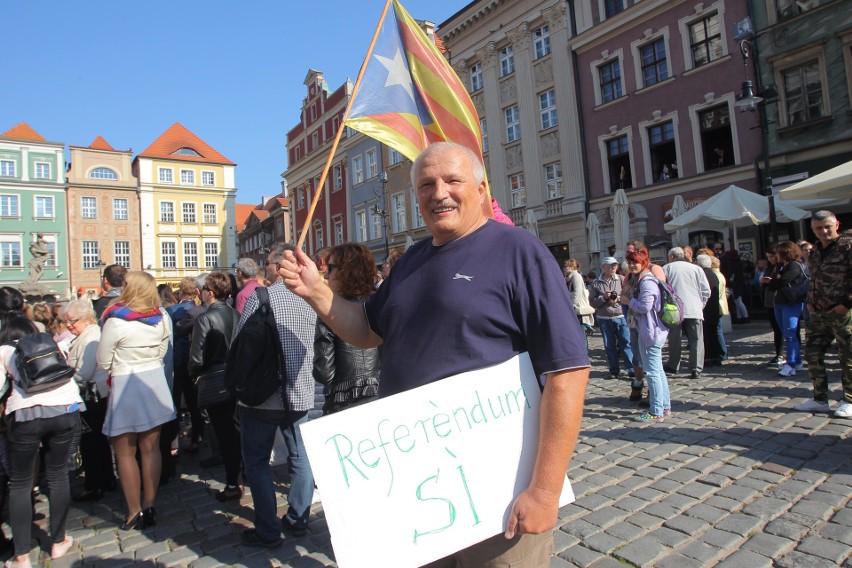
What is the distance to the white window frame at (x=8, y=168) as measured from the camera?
44.3 metres

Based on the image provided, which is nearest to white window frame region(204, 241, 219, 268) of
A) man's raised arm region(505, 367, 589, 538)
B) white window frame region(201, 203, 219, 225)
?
white window frame region(201, 203, 219, 225)

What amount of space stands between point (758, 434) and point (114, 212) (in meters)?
54.8

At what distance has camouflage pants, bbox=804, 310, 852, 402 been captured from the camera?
4.86 meters

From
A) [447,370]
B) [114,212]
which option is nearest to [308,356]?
[447,370]

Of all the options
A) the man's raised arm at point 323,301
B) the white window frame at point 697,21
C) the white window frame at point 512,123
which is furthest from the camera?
the white window frame at point 512,123

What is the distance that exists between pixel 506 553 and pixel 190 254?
5554 centimetres

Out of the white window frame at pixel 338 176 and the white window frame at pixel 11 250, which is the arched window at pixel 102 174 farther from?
the white window frame at pixel 338 176

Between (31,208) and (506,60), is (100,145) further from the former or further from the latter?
(506,60)

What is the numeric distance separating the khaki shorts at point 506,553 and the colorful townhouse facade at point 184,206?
5227 centimetres

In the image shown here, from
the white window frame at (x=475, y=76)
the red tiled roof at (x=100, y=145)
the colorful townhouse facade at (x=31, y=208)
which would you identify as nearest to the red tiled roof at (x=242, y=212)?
the red tiled roof at (x=100, y=145)

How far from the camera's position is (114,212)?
1911 inches

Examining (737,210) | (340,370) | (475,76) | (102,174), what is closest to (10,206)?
(102,174)

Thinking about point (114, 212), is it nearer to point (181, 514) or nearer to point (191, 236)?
point (191, 236)

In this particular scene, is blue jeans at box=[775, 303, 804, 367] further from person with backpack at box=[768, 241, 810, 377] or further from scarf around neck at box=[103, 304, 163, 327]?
scarf around neck at box=[103, 304, 163, 327]
